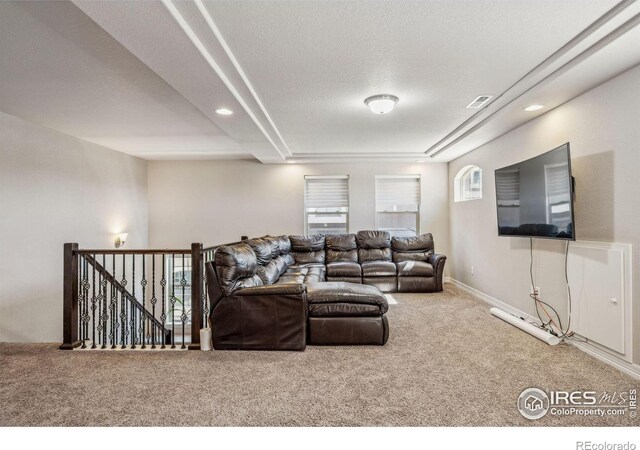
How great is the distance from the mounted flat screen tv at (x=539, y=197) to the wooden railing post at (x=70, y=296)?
15.0ft

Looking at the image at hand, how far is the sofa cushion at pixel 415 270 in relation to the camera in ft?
18.3

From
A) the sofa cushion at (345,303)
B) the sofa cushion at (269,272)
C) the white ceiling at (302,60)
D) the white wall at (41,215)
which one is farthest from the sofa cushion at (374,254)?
the white wall at (41,215)

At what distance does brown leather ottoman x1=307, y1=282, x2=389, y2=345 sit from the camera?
3166 mm

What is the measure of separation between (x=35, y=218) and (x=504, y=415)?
5.31 m

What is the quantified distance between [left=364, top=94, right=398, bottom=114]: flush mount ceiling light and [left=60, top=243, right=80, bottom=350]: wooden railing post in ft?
10.8

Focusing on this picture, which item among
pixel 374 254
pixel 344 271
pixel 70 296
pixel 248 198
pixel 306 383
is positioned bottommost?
pixel 306 383

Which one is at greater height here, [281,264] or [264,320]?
[281,264]

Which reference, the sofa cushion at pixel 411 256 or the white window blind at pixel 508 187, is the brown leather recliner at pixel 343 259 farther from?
the white window blind at pixel 508 187

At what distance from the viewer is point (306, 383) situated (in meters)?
2.42

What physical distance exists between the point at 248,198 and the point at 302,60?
4420mm

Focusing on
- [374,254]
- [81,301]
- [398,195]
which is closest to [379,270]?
[374,254]

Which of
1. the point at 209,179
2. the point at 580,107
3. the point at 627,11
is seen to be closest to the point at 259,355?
the point at 627,11

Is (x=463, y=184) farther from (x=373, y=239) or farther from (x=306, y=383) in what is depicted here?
(x=306, y=383)

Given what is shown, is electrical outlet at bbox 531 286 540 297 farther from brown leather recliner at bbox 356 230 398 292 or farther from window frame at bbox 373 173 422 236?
window frame at bbox 373 173 422 236
